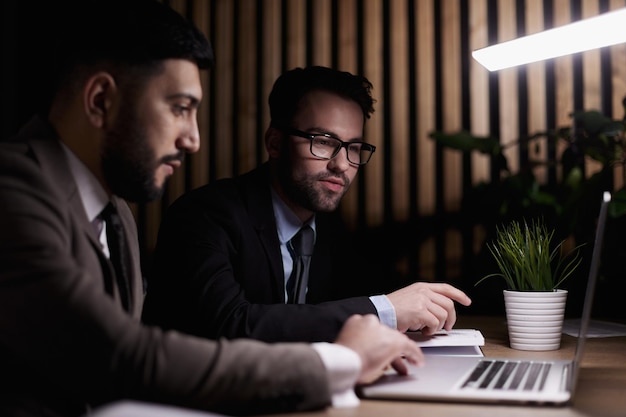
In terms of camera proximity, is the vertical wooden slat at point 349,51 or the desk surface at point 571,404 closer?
the desk surface at point 571,404

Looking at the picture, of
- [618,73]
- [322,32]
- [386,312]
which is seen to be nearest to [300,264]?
[386,312]

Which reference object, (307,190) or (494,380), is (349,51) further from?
(494,380)

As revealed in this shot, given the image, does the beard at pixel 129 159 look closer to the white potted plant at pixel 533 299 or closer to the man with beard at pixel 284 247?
the man with beard at pixel 284 247

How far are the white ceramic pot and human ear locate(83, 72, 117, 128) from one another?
1.10 m

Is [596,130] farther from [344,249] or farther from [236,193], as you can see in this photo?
[236,193]

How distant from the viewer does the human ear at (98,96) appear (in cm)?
124

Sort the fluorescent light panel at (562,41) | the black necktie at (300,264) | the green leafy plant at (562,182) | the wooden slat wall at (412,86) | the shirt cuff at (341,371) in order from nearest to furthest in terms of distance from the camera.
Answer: the shirt cuff at (341,371) < the fluorescent light panel at (562,41) < the black necktie at (300,264) < the green leafy plant at (562,182) < the wooden slat wall at (412,86)

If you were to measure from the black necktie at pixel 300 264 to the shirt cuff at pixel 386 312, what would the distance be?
1.63ft

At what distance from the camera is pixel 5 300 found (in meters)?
0.99

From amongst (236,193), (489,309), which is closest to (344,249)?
(236,193)

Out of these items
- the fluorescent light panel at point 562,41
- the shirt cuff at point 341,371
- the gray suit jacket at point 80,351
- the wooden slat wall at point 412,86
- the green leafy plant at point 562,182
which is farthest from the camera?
the wooden slat wall at point 412,86

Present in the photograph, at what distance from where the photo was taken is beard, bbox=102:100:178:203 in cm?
126

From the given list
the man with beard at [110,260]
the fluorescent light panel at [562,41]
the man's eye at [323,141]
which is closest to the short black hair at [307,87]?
the man's eye at [323,141]

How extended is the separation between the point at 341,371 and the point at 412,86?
2320 mm
